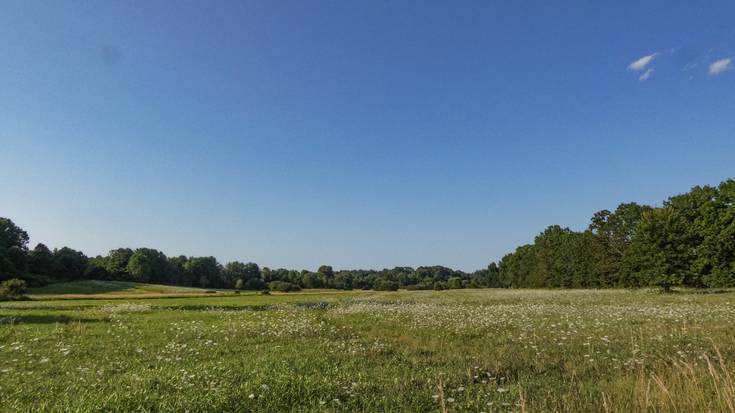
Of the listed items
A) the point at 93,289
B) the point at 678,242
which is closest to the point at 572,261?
the point at 678,242

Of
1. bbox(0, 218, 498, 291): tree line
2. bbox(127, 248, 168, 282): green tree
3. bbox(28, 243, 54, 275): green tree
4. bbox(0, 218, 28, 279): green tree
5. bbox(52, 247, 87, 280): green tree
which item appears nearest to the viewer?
bbox(0, 218, 28, 279): green tree

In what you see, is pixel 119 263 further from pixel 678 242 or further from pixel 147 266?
pixel 678 242

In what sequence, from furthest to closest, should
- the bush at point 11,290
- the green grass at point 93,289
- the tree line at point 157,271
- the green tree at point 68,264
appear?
the green tree at point 68,264, the tree line at point 157,271, the green grass at point 93,289, the bush at point 11,290

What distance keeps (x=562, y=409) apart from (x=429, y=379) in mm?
2552

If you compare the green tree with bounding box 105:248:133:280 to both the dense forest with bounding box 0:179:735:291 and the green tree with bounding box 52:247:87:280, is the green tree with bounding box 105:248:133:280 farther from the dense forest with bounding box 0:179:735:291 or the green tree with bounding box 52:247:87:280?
the green tree with bounding box 52:247:87:280

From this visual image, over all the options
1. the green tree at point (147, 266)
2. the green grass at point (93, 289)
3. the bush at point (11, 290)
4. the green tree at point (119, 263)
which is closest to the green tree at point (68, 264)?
the green tree at point (119, 263)

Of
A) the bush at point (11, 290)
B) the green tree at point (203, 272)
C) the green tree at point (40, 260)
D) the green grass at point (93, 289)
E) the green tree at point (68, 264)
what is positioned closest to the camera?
the bush at point (11, 290)

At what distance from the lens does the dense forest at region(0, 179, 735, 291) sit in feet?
155

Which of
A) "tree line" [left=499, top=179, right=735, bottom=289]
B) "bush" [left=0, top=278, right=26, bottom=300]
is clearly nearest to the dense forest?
"tree line" [left=499, top=179, right=735, bottom=289]

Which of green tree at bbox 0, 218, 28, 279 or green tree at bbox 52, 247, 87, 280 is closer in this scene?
green tree at bbox 0, 218, 28, 279

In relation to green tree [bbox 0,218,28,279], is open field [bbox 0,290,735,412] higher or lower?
lower

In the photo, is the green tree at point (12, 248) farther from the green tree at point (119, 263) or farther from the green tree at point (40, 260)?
the green tree at point (119, 263)

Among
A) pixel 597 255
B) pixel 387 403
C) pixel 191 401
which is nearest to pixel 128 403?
pixel 191 401

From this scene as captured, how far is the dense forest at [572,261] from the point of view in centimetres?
4738
